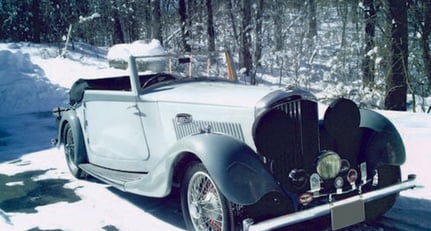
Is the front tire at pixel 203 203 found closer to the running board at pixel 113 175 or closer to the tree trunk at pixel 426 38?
the running board at pixel 113 175

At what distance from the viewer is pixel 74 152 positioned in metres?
5.45

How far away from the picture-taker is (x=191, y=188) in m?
3.45

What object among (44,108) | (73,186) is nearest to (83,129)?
(73,186)

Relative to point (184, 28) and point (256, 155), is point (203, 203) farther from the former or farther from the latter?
point (184, 28)

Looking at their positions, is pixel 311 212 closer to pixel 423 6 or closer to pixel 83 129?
pixel 83 129

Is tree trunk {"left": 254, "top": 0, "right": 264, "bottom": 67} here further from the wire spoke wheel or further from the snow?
the wire spoke wheel

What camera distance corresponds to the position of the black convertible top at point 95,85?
5.45m

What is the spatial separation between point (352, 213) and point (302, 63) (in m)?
15.4

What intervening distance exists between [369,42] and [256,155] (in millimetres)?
9718

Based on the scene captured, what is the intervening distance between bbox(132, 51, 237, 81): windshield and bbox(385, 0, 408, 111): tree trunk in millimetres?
5300

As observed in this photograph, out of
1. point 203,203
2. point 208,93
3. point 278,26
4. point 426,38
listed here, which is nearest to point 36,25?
point 278,26

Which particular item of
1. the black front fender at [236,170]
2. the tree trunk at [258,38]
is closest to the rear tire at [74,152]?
the black front fender at [236,170]

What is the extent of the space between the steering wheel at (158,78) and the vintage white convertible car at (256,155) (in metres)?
0.18

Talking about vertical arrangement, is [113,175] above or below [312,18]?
below
